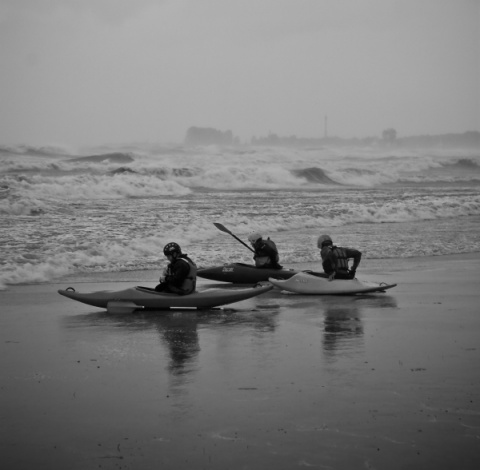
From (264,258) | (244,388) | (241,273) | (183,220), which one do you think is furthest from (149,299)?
(183,220)

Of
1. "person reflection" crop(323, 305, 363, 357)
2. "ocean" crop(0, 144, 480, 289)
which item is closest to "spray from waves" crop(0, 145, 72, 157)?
"ocean" crop(0, 144, 480, 289)

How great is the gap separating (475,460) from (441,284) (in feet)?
30.2

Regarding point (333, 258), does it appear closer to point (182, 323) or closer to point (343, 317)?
point (343, 317)

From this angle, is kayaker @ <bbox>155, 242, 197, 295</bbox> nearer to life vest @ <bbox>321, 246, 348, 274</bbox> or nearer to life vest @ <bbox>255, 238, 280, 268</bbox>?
life vest @ <bbox>321, 246, 348, 274</bbox>

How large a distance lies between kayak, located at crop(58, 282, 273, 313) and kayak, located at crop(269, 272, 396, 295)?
195cm

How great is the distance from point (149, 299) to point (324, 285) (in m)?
3.15

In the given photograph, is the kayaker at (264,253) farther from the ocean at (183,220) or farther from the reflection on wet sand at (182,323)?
the reflection on wet sand at (182,323)

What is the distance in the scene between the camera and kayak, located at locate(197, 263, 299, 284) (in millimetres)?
14773

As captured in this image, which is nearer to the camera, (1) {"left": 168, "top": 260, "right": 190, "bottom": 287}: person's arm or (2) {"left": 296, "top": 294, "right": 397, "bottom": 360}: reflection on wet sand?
(2) {"left": 296, "top": 294, "right": 397, "bottom": 360}: reflection on wet sand

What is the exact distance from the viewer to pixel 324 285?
13.2 metres

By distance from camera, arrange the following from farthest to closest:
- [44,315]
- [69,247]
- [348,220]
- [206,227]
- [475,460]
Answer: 1. [348,220]
2. [206,227]
3. [69,247]
4. [44,315]
5. [475,460]

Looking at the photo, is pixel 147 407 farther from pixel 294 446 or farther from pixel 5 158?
pixel 5 158

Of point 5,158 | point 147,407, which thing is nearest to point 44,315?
point 147,407

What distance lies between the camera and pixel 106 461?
542 cm
